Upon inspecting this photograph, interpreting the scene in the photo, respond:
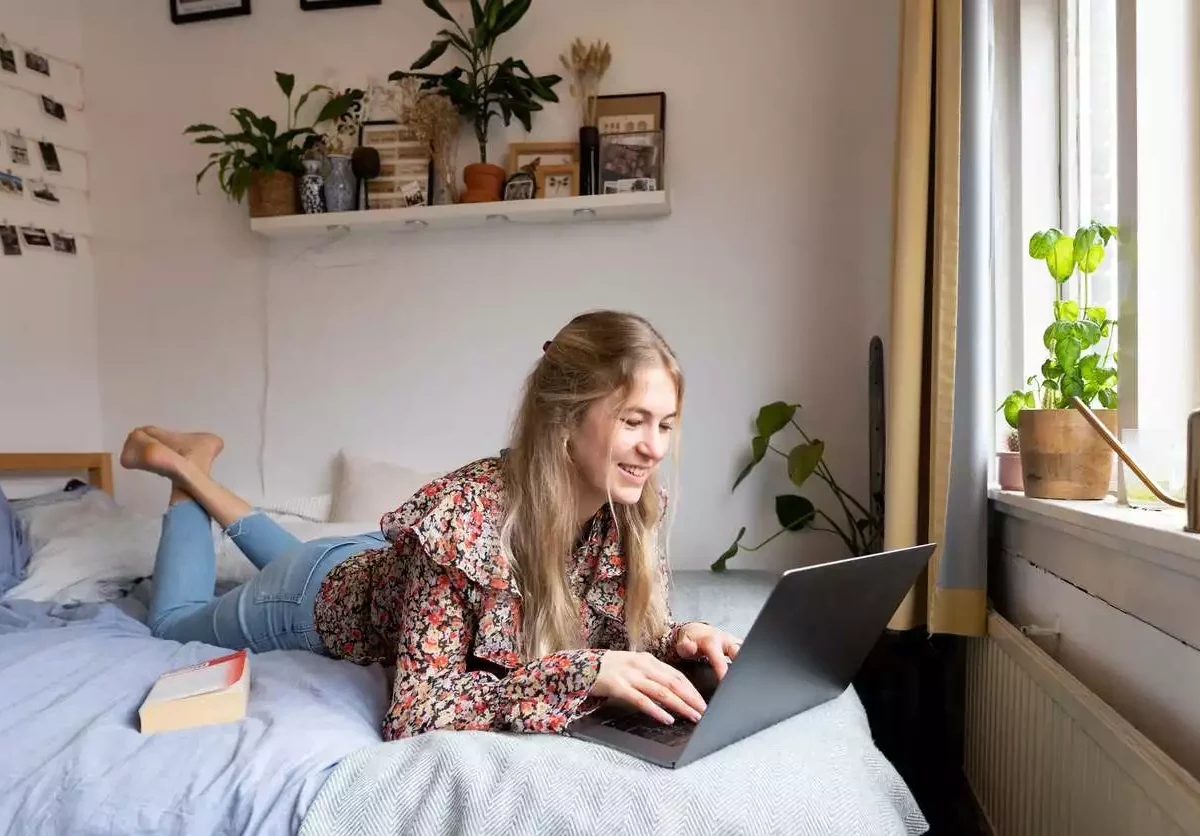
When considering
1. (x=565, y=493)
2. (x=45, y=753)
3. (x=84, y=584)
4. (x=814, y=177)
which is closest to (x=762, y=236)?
(x=814, y=177)

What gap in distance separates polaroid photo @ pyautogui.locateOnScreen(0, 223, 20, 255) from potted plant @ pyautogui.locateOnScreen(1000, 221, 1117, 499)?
2.76 m

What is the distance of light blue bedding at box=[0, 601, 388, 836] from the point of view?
3.04 ft

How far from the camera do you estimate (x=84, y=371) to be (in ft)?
9.84

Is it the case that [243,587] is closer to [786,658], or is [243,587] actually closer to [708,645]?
[708,645]

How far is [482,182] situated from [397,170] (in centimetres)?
32

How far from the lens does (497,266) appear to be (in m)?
2.72

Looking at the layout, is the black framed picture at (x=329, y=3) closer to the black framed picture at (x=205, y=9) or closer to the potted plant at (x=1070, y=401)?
the black framed picture at (x=205, y=9)

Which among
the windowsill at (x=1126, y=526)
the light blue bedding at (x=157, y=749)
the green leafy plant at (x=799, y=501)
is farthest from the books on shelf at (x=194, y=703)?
the green leafy plant at (x=799, y=501)

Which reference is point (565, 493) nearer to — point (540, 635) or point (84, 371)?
point (540, 635)

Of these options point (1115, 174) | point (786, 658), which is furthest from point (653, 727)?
point (1115, 174)

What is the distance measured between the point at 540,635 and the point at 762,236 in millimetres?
1681

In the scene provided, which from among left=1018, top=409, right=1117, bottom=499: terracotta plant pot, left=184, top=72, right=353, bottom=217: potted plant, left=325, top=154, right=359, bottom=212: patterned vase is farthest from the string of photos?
left=1018, top=409, right=1117, bottom=499: terracotta plant pot

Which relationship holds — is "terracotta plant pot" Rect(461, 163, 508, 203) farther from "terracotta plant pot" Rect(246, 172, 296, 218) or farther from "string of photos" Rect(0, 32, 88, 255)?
"string of photos" Rect(0, 32, 88, 255)

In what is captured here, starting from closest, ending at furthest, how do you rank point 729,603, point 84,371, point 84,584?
point 729,603, point 84,584, point 84,371
